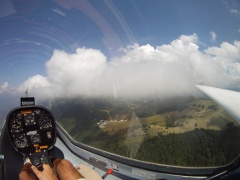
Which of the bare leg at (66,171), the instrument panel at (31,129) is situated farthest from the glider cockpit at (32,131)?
the bare leg at (66,171)

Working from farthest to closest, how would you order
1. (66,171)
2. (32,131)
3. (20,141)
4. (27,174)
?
(32,131) < (20,141) < (66,171) < (27,174)

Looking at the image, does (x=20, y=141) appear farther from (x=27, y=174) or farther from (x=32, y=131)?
(x=27, y=174)

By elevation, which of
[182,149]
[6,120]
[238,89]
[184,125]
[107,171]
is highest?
[238,89]

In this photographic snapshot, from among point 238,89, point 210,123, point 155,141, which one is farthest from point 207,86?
point 155,141

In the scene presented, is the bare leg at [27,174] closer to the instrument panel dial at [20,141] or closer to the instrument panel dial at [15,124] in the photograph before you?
the instrument panel dial at [20,141]

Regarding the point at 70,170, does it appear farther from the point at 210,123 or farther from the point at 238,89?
the point at 238,89

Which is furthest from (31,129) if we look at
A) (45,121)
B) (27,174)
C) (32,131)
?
(27,174)
